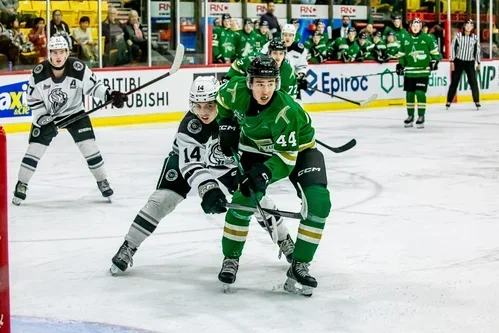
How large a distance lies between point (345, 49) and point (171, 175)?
35.9 ft

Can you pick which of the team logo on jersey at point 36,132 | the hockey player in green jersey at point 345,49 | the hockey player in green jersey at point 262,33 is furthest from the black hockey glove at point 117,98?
the hockey player in green jersey at point 345,49

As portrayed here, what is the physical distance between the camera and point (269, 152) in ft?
13.5

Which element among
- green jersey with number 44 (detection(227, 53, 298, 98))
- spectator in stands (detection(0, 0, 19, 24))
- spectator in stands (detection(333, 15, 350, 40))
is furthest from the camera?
spectator in stands (detection(333, 15, 350, 40))

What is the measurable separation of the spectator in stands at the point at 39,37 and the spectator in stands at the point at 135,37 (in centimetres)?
128

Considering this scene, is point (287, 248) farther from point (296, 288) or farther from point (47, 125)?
point (47, 125)

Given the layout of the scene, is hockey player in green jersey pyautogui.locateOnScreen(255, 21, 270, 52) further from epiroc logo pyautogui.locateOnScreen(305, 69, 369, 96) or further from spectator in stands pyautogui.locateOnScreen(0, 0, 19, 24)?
spectator in stands pyautogui.locateOnScreen(0, 0, 19, 24)

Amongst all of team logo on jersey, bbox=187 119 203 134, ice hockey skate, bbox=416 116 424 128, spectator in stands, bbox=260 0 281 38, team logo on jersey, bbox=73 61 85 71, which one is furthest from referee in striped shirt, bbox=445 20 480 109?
team logo on jersey, bbox=187 119 203 134

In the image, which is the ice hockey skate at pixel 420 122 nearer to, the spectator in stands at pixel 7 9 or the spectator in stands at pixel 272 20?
the spectator in stands at pixel 272 20

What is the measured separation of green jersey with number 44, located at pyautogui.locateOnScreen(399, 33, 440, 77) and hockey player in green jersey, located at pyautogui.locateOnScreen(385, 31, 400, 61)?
3.14m

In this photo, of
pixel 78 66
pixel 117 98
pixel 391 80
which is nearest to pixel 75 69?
pixel 78 66

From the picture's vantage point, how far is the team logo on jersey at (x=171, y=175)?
14.5 feet

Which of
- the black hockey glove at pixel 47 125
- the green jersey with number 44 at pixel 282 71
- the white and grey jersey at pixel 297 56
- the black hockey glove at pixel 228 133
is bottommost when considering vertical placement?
the black hockey glove at pixel 47 125

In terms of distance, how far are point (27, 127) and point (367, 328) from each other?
782cm

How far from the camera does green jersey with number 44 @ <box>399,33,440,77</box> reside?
11.9 metres
